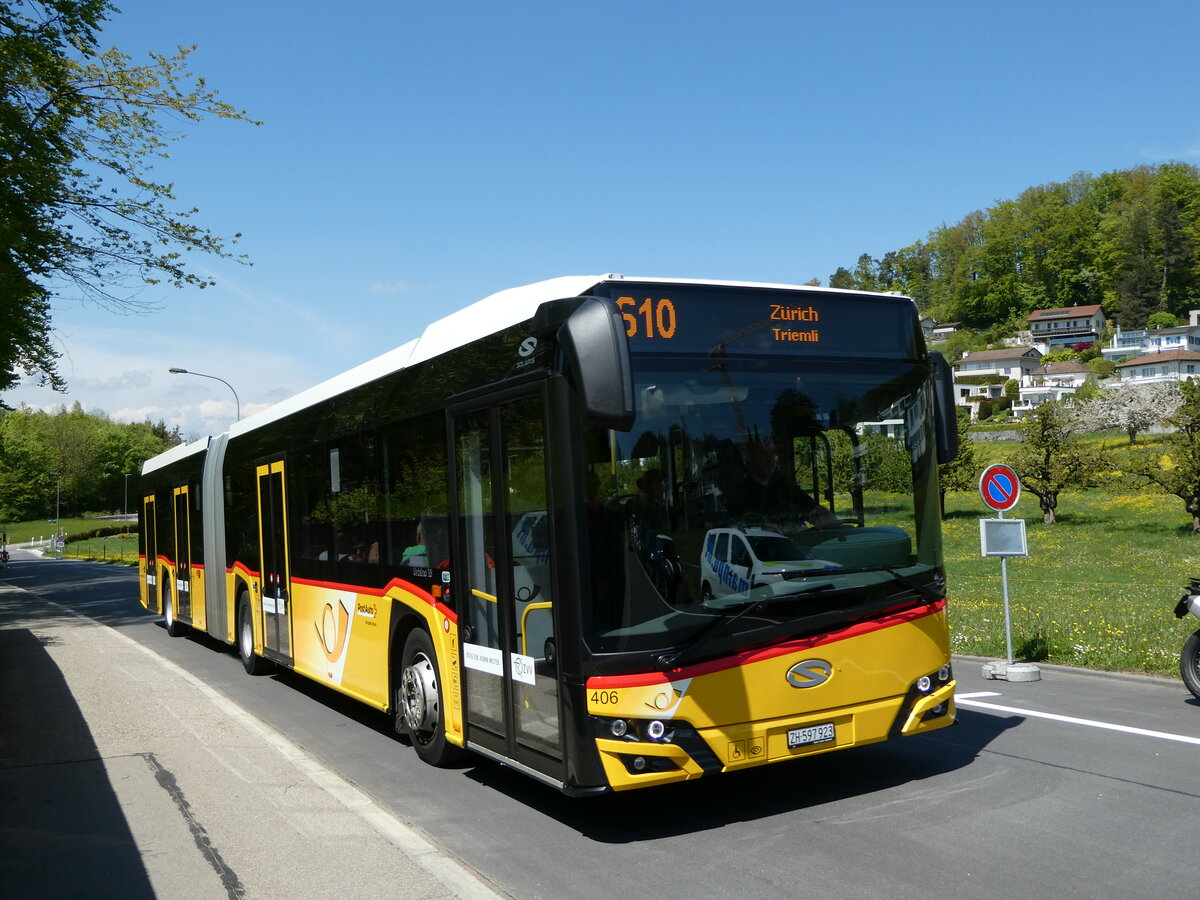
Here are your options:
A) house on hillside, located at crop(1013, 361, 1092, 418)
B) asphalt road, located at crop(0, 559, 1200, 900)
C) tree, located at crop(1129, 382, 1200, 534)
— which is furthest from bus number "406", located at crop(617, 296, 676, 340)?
house on hillside, located at crop(1013, 361, 1092, 418)

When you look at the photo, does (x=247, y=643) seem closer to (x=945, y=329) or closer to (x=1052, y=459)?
(x=1052, y=459)

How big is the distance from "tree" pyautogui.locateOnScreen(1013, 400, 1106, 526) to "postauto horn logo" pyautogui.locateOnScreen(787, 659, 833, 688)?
133 feet

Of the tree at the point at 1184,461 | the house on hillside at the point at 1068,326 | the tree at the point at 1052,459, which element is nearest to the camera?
the tree at the point at 1184,461

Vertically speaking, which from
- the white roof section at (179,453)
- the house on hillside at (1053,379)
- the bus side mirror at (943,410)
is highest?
the house on hillside at (1053,379)

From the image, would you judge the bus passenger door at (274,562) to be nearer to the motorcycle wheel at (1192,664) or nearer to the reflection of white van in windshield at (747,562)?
the reflection of white van in windshield at (747,562)

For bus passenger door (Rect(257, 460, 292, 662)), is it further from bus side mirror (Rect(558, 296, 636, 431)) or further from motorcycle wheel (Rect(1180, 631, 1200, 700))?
motorcycle wheel (Rect(1180, 631, 1200, 700))

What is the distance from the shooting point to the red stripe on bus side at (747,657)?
5.84 m

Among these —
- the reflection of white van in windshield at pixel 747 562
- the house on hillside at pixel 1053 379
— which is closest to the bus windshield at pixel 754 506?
the reflection of white van in windshield at pixel 747 562

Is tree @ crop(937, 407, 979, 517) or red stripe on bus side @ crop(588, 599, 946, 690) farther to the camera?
tree @ crop(937, 407, 979, 517)

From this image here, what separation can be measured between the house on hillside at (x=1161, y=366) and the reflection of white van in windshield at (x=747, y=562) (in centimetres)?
13001

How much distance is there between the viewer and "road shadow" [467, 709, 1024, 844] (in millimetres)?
6527

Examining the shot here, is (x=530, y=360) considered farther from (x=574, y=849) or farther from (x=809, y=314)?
(x=574, y=849)

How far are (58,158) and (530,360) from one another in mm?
19449

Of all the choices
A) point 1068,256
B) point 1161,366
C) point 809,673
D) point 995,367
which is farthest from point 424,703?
point 1068,256
